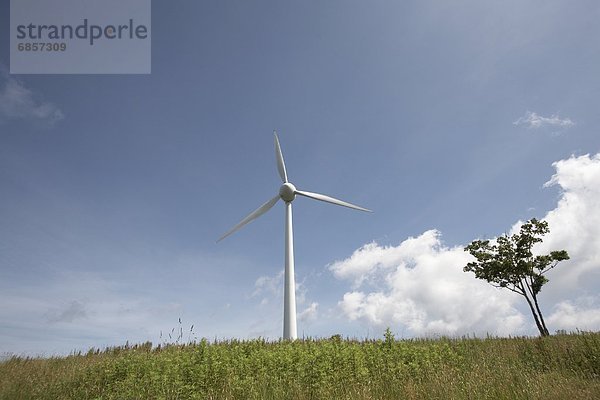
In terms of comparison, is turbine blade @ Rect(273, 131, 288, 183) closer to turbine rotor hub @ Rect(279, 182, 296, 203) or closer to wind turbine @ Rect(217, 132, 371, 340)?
wind turbine @ Rect(217, 132, 371, 340)

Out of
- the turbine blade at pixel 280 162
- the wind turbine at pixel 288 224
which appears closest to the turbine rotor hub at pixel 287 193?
the wind turbine at pixel 288 224

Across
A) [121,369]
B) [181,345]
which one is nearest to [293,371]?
[121,369]

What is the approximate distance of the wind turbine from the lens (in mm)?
25594

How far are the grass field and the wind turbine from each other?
894cm

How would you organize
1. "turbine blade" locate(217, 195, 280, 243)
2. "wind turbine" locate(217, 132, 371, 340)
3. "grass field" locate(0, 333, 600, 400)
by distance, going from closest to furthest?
"grass field" locate(0, 333, 600, 400) → "wind turbine" locate(217, 132, 371, 340) → "turbine blade" locate(217, 195, 280, 243)

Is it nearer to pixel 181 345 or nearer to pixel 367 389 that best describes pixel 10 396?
pixel 181 345

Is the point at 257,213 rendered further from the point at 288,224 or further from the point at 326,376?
the point at 326,376

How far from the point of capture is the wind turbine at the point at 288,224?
2559 centimetres

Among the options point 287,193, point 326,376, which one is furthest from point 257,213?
point 326,376

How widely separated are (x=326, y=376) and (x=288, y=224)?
771 inches

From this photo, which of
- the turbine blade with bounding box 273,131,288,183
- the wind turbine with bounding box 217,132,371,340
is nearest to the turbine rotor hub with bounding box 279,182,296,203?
the wind turbine with bounding box 217,132,371,340

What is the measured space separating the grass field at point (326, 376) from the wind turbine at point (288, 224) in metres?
8.94

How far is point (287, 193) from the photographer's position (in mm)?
32375

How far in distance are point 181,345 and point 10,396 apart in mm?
8937
